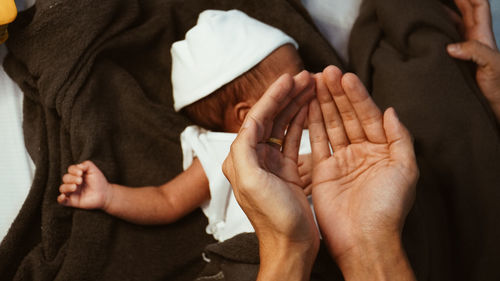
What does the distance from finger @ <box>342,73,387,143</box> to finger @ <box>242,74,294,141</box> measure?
118 millimetres

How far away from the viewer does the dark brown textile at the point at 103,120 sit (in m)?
1.17

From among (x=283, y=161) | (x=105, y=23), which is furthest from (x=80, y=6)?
(x=283, y=161)

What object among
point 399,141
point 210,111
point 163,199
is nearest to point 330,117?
point 399,141

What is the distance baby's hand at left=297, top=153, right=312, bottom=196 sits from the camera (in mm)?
1096

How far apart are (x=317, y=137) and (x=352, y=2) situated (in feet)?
2.06

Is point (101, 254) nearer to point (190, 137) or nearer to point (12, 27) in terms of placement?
point (190, 137)

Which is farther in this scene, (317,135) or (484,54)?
(484,54)

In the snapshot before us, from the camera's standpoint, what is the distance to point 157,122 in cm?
131

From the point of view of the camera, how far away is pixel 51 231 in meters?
1.16

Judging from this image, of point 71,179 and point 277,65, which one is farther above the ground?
point 277,65

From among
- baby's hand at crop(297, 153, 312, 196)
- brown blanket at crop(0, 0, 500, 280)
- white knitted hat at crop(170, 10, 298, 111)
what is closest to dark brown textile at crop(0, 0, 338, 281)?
brown blanket at crop(0, 0, 500, 280)

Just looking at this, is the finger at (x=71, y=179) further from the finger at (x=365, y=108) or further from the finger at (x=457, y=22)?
the finger at (x=457, y=22)

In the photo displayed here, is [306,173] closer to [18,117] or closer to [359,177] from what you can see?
[359,177]

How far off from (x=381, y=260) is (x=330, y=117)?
31cm
